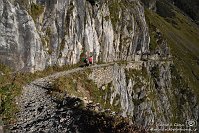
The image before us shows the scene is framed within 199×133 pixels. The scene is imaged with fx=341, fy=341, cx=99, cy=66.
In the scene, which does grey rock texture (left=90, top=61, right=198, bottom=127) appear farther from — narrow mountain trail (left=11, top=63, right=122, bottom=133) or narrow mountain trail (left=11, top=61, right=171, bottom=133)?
narrow mountain trail (left=11, top=61, right=171, bottom=133)

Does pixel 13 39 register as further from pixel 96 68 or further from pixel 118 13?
pixel 118 13

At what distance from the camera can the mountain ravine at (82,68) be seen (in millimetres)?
22422

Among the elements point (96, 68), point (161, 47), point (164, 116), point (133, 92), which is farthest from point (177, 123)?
point (96, 68)

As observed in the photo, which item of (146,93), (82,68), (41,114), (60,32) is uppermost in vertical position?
(60,32)

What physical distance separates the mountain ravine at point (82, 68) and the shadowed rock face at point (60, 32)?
5.1 inches

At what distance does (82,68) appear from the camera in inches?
2429

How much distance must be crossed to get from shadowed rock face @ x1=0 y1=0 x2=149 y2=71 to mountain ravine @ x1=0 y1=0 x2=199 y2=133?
13cm

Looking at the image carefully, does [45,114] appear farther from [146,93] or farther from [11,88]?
[146,93]

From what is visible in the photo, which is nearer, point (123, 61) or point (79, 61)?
point (79, 61)

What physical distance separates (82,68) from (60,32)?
25.8 feet

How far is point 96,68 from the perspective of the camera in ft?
216

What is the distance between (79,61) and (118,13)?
39331 mm

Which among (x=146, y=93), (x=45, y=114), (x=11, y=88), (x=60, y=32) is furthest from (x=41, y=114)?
(x=146, y=93)

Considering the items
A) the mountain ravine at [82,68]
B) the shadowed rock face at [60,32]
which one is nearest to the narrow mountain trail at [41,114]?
the mountain ravine at [82,68]
